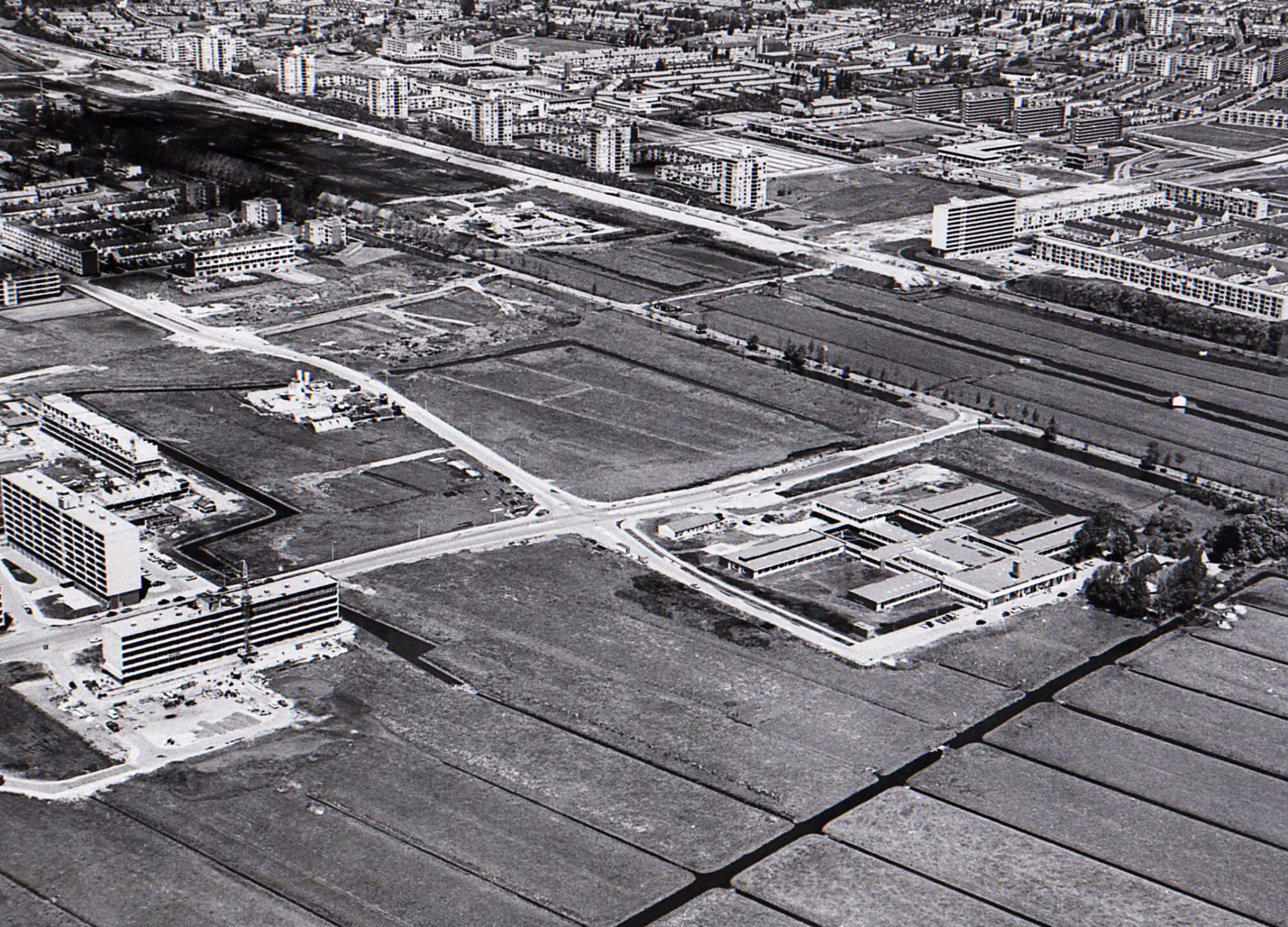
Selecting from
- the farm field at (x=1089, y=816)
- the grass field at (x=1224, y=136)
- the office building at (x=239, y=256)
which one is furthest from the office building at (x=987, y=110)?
the farm field at (x=1089, y=816)

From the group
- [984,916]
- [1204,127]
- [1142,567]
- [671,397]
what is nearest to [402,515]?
[671,397]

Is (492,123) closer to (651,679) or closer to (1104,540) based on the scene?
(1104,540)

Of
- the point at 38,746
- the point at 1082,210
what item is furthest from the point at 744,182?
the point at 38,746

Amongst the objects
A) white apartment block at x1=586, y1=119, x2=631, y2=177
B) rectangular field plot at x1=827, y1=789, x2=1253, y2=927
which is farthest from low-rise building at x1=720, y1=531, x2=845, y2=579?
white apartment block at x1=586, y1=119, x2=631, y2=177

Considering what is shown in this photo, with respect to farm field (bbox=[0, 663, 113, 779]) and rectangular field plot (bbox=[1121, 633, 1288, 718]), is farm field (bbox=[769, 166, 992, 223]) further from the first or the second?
farm field (bbox=[0, 663, 113, 779])

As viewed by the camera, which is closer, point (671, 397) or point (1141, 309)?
point (671, 397)

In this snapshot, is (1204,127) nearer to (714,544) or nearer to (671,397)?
(671,397)

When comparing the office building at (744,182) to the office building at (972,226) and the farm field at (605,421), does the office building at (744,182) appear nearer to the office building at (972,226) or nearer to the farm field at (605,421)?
the office building at (972,226)
